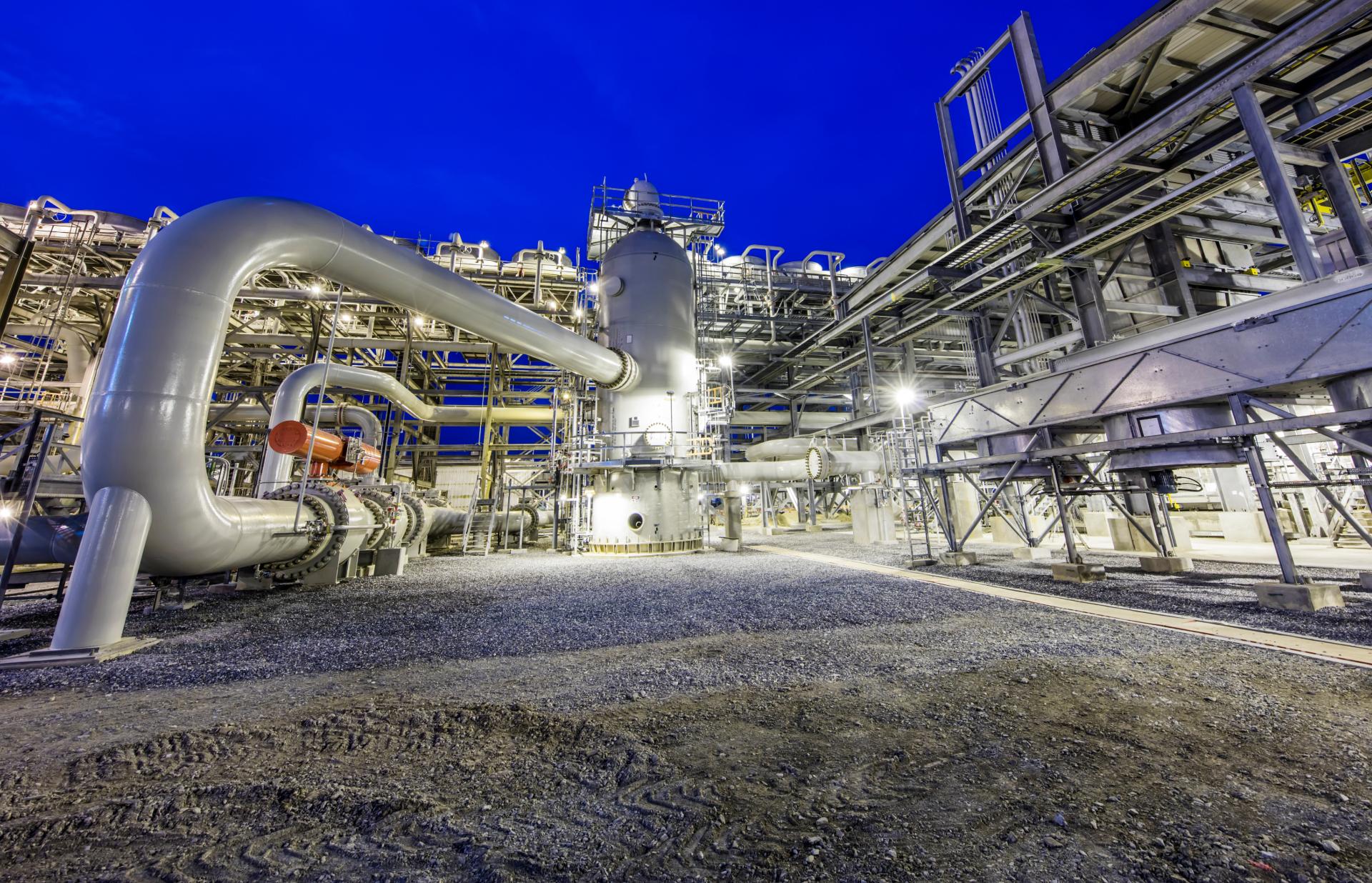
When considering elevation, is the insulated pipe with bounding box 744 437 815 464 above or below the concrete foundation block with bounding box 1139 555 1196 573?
above

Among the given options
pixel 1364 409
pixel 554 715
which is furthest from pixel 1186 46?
pixel 554 715

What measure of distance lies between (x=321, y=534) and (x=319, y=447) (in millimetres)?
2184

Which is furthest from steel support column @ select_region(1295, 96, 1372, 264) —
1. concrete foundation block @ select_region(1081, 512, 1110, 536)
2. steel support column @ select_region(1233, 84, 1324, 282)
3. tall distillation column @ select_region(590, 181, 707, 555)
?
tall distillation column @ select_region(590, 181, 707, 555)

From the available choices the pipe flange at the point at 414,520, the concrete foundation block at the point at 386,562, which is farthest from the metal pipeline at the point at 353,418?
the concrete foundation block at the point at 386,562

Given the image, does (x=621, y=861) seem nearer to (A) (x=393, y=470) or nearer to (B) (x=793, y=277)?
(B) (x=793, y=277)

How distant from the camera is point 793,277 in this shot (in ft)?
53.3

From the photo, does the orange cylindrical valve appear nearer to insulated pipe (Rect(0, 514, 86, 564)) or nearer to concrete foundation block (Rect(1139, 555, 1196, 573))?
insulated pipe (Rect(0, 514, 86, 564))

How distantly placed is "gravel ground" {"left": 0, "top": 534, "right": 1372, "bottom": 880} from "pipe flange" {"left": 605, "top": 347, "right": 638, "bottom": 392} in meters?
7.37

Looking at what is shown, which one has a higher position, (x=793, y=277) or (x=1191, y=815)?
(x=793, y=277)

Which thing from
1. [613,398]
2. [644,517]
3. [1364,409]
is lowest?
[644,517]

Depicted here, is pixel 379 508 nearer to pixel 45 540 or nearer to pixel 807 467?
pixel 45 540

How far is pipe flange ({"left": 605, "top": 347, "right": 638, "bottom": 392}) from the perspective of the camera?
34.7 ft

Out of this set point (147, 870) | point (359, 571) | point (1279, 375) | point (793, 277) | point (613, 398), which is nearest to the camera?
point (147, 870)

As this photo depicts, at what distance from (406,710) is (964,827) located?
2630mm
